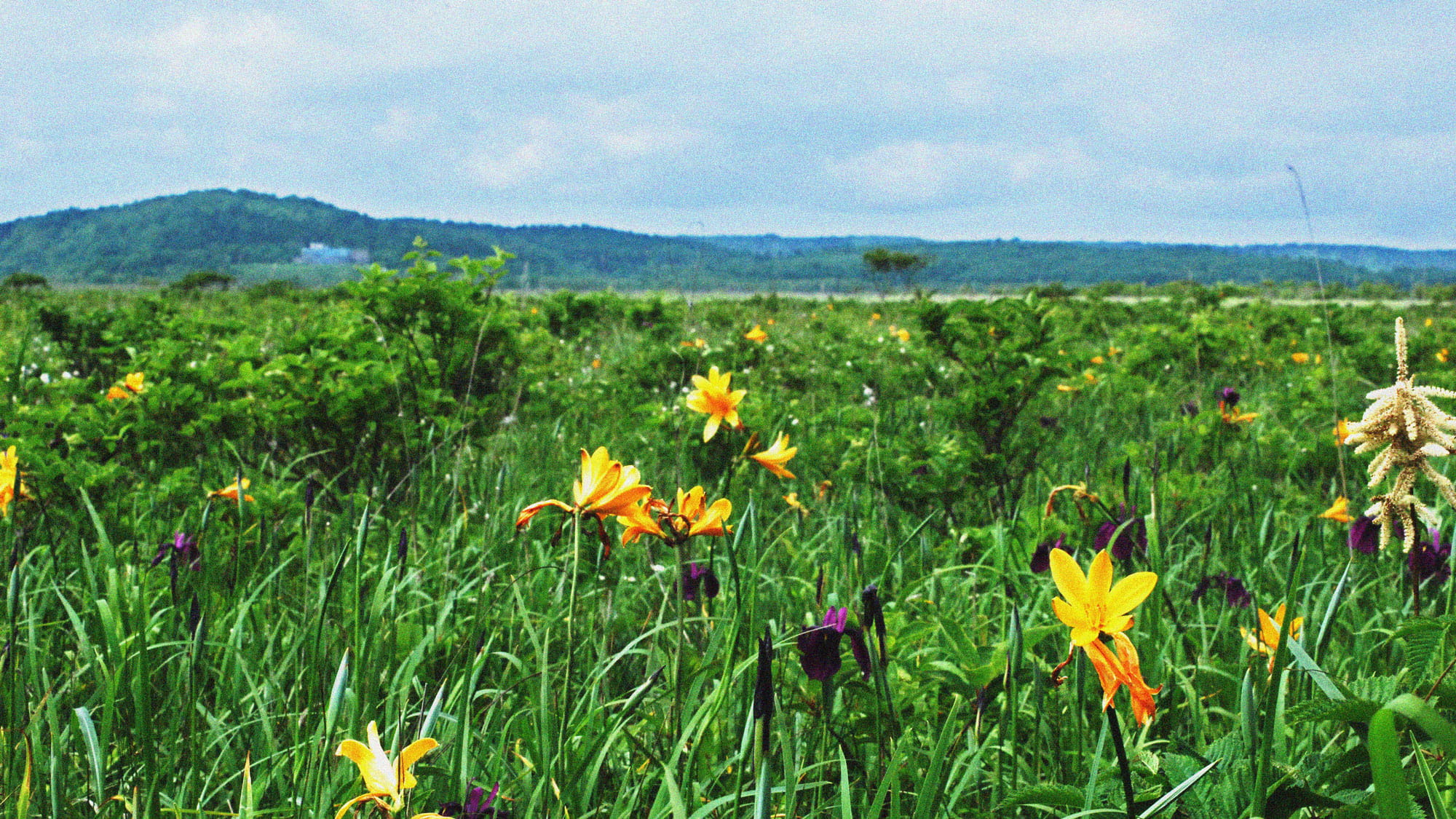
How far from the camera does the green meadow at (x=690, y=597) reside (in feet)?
3.56

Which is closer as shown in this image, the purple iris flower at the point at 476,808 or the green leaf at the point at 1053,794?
the green leaf at the point at 1053,794

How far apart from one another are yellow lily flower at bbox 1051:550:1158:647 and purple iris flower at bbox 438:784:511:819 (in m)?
0.80

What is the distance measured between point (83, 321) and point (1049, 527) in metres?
7.85

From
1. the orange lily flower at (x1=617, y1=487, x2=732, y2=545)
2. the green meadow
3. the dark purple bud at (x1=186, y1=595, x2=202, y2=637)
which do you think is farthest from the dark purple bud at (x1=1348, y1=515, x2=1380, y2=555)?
the dark purple bud at (x1=186, y1=595, x2=202, y2=637)

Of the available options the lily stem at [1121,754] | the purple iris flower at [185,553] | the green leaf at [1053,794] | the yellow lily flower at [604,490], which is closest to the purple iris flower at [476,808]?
the yellow lily flower at [604,490]

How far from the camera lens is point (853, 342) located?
7.20 m

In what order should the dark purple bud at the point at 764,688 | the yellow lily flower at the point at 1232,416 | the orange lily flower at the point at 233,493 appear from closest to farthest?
the dark purple bud at the point at 764,688, the orange lily flower at the point at 233,493, the yellow lily flower at the point at 1232,416

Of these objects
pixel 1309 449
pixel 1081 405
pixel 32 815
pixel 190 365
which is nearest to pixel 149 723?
pixel 32 815

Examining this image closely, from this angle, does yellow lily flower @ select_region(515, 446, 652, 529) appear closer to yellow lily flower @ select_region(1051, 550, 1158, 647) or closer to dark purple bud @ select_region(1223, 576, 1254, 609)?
yellow lily flower @ select_region(1051, 550, 1158, 647)

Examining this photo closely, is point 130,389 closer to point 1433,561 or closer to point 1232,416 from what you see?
point 1433,561

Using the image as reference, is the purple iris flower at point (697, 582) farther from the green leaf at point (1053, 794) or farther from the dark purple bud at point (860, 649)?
the green leaf at point (1053, 794)

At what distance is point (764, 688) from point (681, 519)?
452 millimetres

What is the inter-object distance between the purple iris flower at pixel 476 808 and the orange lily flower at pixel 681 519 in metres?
0.40

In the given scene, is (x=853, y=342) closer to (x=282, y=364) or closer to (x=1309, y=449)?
(x=1309, y=449)
